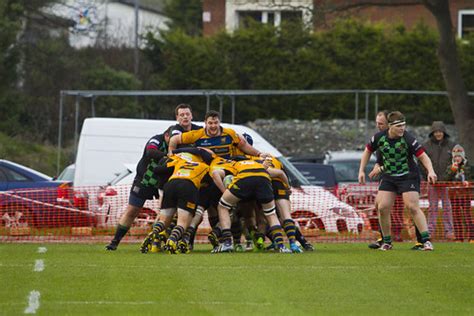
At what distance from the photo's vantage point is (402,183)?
54.7 feet

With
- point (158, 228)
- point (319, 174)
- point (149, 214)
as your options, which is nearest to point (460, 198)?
point (149, 214)

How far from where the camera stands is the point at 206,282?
1197cm

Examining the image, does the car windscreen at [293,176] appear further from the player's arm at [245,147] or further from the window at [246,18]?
the window at [246,18]

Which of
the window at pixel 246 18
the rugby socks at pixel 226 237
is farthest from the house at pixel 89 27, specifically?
the rugby socks at pixel 226 237

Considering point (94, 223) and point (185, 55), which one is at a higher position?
point (185, 55)

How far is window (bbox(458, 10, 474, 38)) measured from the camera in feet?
169

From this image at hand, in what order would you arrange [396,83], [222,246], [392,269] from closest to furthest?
[392,269] → [222,246] → [396,83]

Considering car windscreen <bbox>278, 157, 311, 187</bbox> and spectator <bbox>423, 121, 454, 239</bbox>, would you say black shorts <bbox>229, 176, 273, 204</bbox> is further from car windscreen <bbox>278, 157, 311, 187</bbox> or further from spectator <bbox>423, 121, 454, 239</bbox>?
car windscreen <bbox>278, 157, 311, 187</bbox>

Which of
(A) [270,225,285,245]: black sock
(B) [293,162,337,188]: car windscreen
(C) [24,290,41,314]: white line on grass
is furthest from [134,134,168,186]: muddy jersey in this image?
(B) [293,162,337,188]: car windscreen

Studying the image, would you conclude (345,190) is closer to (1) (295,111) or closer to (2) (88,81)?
(1) (295,111)

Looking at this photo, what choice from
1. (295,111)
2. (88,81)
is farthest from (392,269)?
(88,81)

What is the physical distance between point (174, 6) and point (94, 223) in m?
46.6

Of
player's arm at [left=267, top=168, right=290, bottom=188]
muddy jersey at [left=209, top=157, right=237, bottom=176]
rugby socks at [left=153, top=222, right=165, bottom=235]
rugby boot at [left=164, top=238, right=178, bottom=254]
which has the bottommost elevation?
rugby boot at [left=164, top=238, right=178, bottom=254]

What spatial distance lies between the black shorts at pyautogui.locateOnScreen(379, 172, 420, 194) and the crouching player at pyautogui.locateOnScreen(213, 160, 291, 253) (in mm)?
1862
